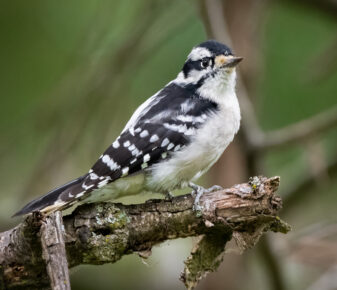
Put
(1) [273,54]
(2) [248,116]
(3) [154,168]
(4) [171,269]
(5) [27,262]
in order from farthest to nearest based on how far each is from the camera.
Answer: (1) [273,54]
(4) [171,269]
(2) [248,116]
(3) [154,168]
(5) [27,262]

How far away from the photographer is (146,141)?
386 cm

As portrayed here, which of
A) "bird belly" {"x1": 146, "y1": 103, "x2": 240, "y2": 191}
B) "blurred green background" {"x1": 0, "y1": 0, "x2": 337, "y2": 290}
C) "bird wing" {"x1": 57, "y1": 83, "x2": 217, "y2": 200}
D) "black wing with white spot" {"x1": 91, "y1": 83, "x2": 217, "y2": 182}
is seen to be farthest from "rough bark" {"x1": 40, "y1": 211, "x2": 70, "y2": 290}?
"blurred green background" {"x1": 0, "y1": 0, "x2": 337, "y2": 290}

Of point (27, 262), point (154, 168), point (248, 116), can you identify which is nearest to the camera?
point (27, 262)

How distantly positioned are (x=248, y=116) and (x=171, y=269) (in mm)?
1983

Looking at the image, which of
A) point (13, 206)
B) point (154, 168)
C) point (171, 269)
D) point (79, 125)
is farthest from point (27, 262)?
point (171, 269)

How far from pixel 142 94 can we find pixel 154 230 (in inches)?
180

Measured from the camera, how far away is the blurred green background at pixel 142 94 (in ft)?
17.9

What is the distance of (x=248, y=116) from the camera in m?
5.05

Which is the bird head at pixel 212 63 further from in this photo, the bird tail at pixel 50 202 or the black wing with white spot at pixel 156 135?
the bird tail at pixel 50 202

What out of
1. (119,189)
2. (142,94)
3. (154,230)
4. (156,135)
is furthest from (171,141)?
(142,94)

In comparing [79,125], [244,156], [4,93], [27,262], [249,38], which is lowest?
[27,262]

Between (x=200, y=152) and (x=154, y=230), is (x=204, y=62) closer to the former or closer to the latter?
(x=200, y=152)

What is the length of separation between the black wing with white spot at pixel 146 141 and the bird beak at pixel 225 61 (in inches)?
10.5

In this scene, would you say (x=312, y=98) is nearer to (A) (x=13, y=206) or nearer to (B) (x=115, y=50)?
(B) (x=115, y=50)
